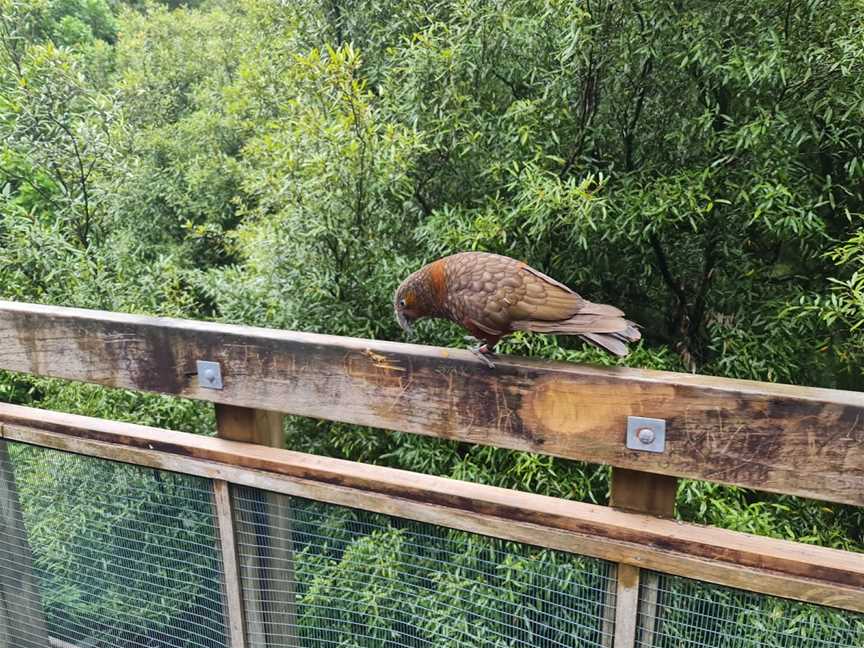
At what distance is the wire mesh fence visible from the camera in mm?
1109

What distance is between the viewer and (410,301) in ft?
4.57

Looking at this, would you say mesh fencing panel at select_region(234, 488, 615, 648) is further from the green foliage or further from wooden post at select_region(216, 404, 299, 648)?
the green foliage

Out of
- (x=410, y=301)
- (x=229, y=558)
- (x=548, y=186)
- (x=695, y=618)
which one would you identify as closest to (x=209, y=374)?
(x=229, y=558)

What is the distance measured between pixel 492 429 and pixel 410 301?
0.52 metres

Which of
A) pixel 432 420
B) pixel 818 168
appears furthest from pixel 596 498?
pixel 432 420

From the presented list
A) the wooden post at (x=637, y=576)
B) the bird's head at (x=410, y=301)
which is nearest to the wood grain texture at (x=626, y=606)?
the wooden post at (x=637, y=576)

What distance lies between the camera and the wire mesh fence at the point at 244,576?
3.64 feet

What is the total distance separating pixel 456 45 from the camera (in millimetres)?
2684

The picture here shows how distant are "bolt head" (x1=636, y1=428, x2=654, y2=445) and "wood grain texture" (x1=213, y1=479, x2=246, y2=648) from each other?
0.74 m

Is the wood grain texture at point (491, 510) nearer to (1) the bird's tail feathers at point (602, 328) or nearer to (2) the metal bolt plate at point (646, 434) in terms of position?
(2) the metal bolt plate at point (646, 434)

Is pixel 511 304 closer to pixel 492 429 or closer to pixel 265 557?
pixel 492 429

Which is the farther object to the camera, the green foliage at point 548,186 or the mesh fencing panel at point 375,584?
the green foliage at point 548,186

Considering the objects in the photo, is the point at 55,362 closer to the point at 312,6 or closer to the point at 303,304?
the point at 303,304

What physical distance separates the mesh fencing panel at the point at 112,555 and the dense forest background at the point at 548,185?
1.41 m
